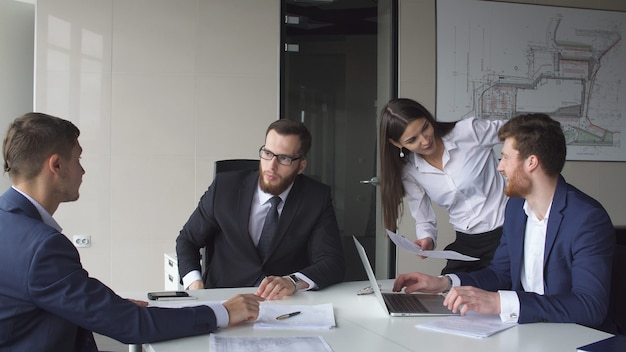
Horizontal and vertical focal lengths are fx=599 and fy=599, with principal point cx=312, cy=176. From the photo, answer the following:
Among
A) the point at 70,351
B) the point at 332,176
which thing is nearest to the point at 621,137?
the point at 332,176

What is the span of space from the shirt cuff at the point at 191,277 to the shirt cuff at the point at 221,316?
2.98 ft

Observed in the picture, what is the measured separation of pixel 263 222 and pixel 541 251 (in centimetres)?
111

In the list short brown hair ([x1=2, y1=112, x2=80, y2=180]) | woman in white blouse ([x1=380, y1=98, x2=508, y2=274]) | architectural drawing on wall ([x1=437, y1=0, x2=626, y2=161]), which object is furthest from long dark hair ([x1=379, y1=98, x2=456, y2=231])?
architectural drawing on wall ([x1=437, y1=0, x2=626, y2=161])

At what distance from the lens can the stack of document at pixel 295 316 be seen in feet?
5.33

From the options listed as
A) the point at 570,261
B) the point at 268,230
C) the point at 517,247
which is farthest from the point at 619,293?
the point at 268,230

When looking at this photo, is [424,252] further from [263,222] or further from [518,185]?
[263,222]

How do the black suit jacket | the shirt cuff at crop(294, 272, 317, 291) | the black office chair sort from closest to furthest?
the shirt cuff at crop(294, 272, 317, 291), the black suit jacket, the black office chair

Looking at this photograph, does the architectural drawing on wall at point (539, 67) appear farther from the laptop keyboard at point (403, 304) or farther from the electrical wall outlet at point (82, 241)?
the laptop keyboard at point (403, 304)

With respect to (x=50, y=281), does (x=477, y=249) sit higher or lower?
lower

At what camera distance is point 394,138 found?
2711mm

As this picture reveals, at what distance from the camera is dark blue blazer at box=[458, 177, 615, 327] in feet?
5.55

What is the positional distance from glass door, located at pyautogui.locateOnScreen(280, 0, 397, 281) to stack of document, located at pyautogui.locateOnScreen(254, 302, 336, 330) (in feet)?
9.62

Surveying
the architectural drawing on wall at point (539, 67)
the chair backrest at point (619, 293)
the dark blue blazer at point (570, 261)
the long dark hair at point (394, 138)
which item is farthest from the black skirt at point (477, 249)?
the architectural drawing on wall at point (539, 67)

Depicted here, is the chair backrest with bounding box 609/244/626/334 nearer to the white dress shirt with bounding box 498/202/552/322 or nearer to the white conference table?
the white dress shirt with bounding box 498/202/552/322
